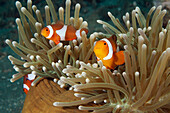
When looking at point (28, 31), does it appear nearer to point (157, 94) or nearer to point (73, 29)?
point (73, 29)

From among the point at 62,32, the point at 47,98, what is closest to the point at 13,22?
the point at 62,32

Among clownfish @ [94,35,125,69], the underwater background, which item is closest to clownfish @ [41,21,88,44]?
clownfish @ [94,35,125,69]

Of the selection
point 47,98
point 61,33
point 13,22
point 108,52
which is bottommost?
point 47,98

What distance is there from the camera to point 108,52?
4.43ft

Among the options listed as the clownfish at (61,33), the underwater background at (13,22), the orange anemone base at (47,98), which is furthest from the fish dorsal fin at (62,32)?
the underwater background at (13,22)

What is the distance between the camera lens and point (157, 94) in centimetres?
117

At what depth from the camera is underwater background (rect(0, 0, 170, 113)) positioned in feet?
8.38

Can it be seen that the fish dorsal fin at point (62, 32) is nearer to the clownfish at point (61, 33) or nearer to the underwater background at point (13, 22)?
the clownfish at point (61, 33)

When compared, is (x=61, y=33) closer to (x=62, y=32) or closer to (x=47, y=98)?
(x=62, y=32)

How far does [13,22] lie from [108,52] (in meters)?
4.83

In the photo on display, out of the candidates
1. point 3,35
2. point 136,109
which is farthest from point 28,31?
point 3,35

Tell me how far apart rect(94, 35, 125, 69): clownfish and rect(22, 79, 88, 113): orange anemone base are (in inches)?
13.7

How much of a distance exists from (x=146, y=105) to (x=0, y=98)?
213 centimetres

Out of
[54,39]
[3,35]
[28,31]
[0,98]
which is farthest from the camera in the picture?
[3,35]
